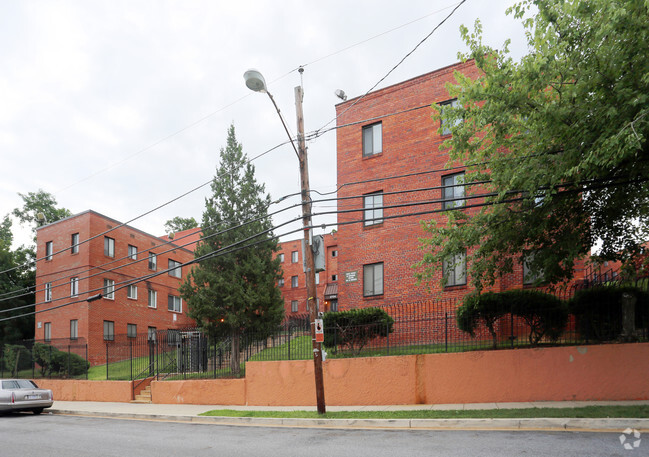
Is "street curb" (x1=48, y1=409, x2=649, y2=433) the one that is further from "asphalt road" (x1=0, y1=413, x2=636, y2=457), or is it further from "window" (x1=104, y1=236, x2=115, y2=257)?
"window" (x1=104, y1=236, x2=115, y2=257)

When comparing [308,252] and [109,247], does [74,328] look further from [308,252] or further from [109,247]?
[308,252]

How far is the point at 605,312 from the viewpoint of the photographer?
12.6 m

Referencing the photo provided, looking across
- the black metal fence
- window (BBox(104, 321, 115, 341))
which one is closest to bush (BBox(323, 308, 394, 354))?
the black metal fence

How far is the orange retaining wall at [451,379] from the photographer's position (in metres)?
11.5

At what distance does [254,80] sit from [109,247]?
2540 cm

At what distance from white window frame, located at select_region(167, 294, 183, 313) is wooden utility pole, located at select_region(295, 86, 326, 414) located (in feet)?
92.4

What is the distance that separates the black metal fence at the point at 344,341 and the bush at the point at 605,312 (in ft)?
0.08

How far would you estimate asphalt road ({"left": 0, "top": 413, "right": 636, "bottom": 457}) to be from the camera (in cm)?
757

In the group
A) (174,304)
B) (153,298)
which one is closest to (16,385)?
(153,298)

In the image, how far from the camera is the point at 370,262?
20.9m

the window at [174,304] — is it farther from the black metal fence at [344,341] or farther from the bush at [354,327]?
the bush at [354,327]

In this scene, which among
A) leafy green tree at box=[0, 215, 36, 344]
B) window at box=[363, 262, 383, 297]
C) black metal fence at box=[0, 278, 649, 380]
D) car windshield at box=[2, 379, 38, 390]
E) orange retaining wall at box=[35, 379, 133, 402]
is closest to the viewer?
black metal fence at box=[0, 278, 649, 380]

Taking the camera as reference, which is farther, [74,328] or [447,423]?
[74,328]

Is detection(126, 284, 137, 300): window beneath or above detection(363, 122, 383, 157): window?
beneath
